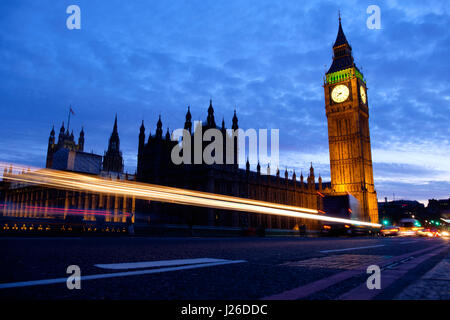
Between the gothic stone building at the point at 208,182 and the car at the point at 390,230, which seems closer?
the car at the point at 390,230

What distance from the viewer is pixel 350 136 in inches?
2509

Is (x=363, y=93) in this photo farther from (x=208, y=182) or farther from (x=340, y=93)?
(x=208, y=182)

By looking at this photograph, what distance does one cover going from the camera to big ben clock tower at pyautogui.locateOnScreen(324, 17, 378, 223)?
203ft

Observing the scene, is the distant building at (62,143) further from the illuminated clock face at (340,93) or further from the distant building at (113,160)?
the illuminated clock face at (340,93)

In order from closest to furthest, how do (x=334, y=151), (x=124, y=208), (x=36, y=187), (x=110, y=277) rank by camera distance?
(x=110, y=277)
(x=124, y=208)
(x=334, y=151)
(x=36, y=187)

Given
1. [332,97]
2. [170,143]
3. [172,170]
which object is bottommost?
[172,170]

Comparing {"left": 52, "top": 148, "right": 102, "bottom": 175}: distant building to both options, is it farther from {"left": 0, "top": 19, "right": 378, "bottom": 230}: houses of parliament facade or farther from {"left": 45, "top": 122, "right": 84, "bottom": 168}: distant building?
{"left": 45, "top": 122, "right": 84, "bottom": 168}: distant building

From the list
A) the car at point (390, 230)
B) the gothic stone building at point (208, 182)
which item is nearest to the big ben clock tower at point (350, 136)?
the gothic stone building at point (208, 182)

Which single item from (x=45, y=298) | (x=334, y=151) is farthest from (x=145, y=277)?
(x=334, y=151)

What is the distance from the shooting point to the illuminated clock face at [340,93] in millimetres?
65500

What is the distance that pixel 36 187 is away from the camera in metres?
80.4

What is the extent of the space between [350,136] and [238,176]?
32.1 meters
